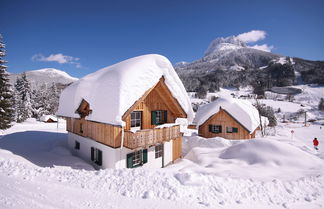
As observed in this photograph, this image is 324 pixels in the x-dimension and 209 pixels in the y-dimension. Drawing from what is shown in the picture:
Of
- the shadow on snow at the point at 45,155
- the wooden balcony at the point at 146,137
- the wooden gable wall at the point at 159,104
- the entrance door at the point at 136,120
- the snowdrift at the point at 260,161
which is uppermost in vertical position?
the wooden gable wall at the point at 159,104

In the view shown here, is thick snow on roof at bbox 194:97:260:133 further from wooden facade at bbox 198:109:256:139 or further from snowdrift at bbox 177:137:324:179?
snowdrift at bbox 177:137:324:179

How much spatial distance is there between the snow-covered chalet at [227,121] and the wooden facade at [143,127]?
7.57 metres

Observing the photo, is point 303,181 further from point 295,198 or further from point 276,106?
point 276,106

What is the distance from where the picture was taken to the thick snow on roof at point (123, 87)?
9.34 metres

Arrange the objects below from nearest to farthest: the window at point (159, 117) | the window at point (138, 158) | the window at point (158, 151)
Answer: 1. the window at point (138, 158)
2. the window at point (159, 117)
3. the window at point (158, 151)

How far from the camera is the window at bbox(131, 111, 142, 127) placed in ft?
38.8

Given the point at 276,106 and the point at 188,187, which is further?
the point at 276,106

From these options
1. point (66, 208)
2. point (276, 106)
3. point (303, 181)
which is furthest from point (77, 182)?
point (276, 106)

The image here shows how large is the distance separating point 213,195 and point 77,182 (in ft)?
18.2

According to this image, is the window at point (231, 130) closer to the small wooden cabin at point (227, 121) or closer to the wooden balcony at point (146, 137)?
the small wooden cabin at point (227, 121)

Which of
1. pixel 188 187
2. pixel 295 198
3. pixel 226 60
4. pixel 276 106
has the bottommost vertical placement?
pixel 295 198

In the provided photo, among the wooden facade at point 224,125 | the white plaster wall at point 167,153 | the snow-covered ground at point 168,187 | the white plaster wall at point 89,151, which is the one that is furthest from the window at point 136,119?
the wooden facade at point 224,125

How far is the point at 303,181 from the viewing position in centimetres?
741

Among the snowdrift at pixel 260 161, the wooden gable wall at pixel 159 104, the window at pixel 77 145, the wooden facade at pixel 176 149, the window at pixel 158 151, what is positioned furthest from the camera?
the window at pixel 77 145
